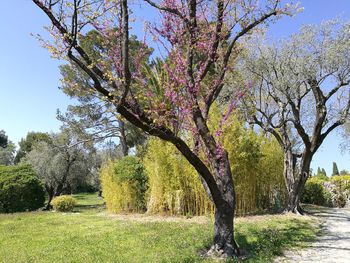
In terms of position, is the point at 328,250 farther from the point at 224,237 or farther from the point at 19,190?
the point at 19,190

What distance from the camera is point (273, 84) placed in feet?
39.3

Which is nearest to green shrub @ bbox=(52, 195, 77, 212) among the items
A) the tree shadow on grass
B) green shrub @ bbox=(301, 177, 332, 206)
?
the tree shadow on grass

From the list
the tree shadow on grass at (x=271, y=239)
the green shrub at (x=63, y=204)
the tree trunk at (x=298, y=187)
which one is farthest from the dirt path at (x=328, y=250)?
the green shrub at (x=63, y=204)

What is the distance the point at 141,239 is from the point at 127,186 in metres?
5.76

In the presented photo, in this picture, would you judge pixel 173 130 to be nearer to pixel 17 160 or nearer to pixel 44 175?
pixel 44 175

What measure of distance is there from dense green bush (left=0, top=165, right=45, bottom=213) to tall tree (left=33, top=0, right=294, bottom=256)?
12.3 m

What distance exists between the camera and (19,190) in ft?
59.0

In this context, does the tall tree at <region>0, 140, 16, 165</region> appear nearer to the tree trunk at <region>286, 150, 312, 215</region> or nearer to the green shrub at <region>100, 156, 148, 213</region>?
the green shrub at <region>100, 156, 148, 213</region>

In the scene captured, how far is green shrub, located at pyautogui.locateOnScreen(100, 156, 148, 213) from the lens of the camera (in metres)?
13.6

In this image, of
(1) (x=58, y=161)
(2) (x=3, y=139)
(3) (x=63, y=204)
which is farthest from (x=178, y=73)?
(2) (x=3, y=139)

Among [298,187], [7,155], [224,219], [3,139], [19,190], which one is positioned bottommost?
[224,219]

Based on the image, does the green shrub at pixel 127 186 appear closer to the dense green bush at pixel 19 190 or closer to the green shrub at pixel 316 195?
the dense green bush at pixel 19 190

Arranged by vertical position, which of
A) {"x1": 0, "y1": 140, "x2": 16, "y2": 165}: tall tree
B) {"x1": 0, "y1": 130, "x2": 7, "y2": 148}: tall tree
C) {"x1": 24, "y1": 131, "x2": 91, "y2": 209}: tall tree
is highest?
{"x1": 0, "y1": 130, "x2": 7, "y2": 148}: tall tree

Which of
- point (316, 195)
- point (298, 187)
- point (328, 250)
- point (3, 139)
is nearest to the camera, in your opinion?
point (328, 250)
